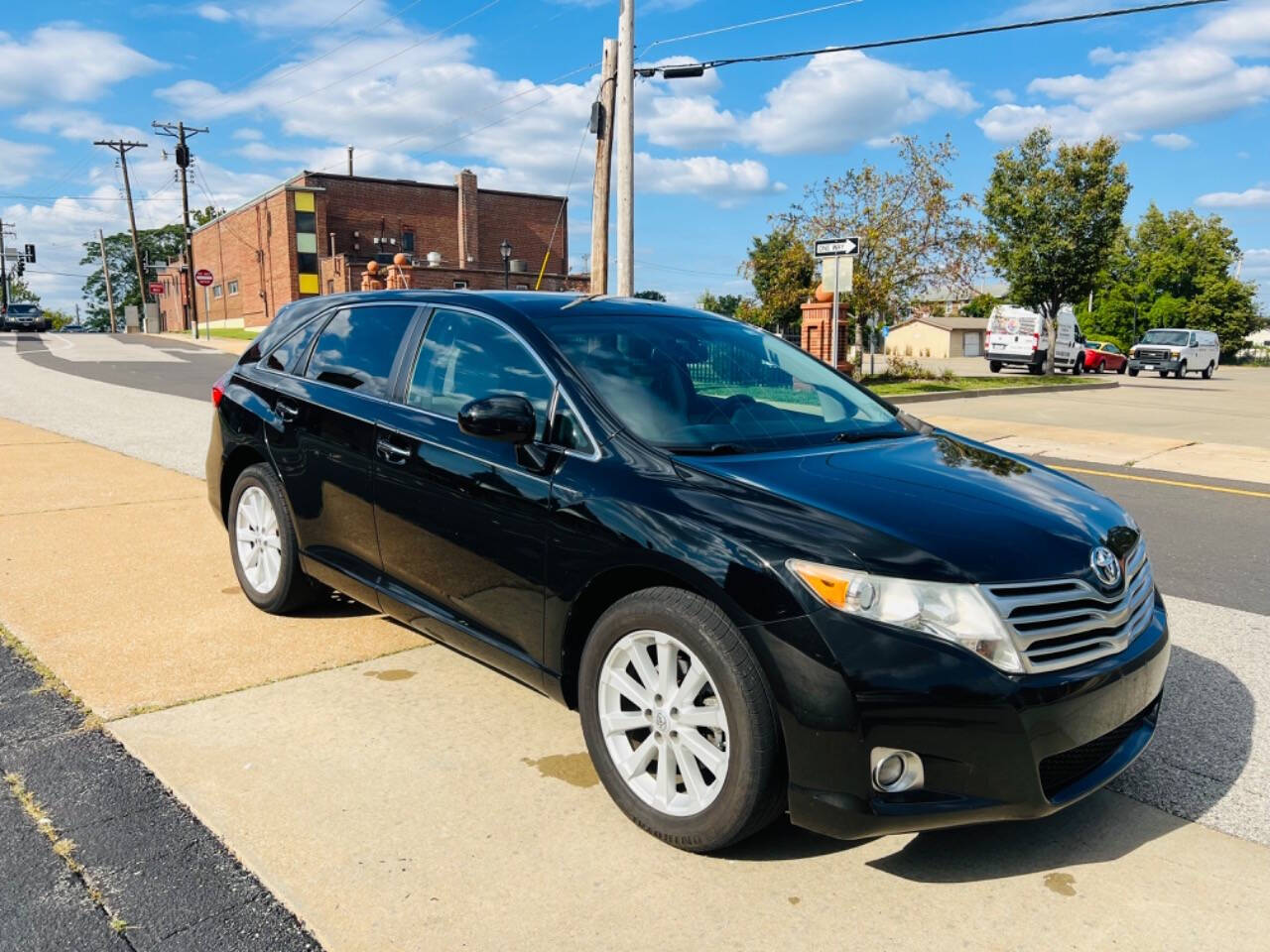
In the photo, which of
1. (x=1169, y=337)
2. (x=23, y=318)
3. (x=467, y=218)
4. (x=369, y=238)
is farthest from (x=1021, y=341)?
(x=23, y=318)

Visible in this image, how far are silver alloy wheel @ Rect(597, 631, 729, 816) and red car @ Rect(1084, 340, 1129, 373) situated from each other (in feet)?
134

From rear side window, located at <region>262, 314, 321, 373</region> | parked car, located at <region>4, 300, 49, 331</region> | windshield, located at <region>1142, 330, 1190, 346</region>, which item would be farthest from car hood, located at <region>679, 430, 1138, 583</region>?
parked car, located at <region>4, 300, 49, 331</region>

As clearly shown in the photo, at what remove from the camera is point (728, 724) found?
271 cm

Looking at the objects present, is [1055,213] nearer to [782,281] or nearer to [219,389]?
[782,281]

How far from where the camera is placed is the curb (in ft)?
67.3

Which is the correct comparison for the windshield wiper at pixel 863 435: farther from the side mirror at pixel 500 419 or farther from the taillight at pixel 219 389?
the taillight at pixel 219 389

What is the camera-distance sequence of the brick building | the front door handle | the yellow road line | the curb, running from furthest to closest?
the brick building < the curb < the yellow road line < the front door handle

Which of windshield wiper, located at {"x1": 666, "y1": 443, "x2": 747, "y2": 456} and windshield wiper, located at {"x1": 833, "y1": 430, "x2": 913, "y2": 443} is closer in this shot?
windshield wiper, located at {"x1": 666, "y1": 443, "x2": 747, "y2": 456}

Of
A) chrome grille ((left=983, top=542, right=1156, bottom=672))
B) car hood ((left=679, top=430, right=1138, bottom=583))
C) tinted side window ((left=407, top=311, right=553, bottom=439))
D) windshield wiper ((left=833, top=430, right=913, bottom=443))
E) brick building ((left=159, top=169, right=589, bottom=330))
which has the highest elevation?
brick building ((left=159, top=169, right=589, bottom=330))

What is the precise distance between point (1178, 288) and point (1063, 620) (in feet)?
241

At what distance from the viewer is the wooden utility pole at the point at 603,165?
17719mm

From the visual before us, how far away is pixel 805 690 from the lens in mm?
2570

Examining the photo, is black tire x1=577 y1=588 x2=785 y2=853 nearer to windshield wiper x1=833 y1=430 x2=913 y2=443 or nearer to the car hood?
the car hood

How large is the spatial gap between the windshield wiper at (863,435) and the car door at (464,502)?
1.10m
